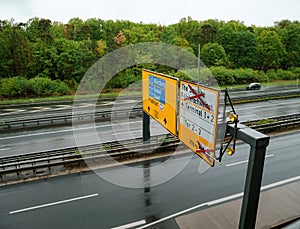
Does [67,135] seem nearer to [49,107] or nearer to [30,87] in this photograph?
[49,107]

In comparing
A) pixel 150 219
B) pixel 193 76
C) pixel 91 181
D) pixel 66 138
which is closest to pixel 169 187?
pixel 150 219

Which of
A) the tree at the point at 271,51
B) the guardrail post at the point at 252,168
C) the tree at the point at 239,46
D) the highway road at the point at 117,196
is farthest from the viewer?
the tree at the point at 271,51

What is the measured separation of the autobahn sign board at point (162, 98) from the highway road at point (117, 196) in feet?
10.4

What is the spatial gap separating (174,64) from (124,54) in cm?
891

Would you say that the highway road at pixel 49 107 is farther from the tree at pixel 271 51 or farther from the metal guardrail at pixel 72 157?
the tree at pixel 271 51

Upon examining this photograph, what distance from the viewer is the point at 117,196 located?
32.5 feet

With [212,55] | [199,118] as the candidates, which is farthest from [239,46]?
[199,118]

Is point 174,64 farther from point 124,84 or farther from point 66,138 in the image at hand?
point 66,138

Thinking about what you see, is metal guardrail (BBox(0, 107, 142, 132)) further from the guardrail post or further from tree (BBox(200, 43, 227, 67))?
tree (BBox(200, 43, 227, 67))

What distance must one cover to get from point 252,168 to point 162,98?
4.66 metres

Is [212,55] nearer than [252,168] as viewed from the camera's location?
No

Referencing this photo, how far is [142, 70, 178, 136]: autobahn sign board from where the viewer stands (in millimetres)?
8438

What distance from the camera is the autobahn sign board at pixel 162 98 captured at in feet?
27.7

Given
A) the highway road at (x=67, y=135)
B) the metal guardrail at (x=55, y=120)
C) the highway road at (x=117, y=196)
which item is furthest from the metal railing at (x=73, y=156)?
the metal guardrail at (x=55, y=120)
